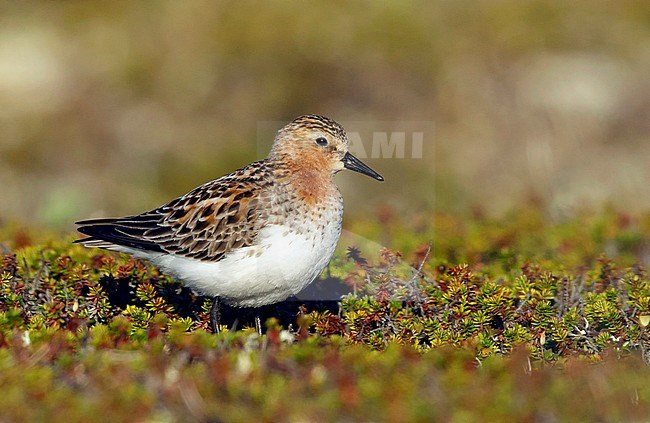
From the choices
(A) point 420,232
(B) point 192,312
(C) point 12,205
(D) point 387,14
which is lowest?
(B) point 192,312

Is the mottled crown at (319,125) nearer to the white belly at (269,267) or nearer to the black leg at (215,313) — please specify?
the white belly at (269,267)

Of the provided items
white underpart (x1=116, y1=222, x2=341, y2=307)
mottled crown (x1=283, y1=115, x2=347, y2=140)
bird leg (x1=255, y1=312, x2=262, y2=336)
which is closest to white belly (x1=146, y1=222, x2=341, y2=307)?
white underpart (x1=116, y1=222, x2=341, y2=307)

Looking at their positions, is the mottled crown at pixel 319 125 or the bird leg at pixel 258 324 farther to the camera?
the mottled crown at pixel 319 125

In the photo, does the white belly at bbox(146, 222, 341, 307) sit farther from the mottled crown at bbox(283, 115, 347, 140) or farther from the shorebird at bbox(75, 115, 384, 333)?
the mottled crown at bbox(283, 115, 347, 140)

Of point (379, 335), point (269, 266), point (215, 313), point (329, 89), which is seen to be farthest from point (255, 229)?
point (329, 89)

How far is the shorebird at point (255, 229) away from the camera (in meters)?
6.65

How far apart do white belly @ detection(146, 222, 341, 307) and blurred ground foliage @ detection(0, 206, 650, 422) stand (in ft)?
1.01

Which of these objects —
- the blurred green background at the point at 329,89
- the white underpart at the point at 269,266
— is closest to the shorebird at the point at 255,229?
the white underpart at the point at 269,266

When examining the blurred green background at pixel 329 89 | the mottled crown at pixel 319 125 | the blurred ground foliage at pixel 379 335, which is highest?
the blurred green background at pixel 329 89

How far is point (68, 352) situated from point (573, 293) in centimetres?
383

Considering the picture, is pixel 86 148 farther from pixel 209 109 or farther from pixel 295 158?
pixel 295 158

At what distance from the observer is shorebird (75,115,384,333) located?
665cm

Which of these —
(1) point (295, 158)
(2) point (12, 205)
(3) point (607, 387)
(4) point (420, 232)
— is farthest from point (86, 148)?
(3) point (607, 387)

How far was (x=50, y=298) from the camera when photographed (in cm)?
717
